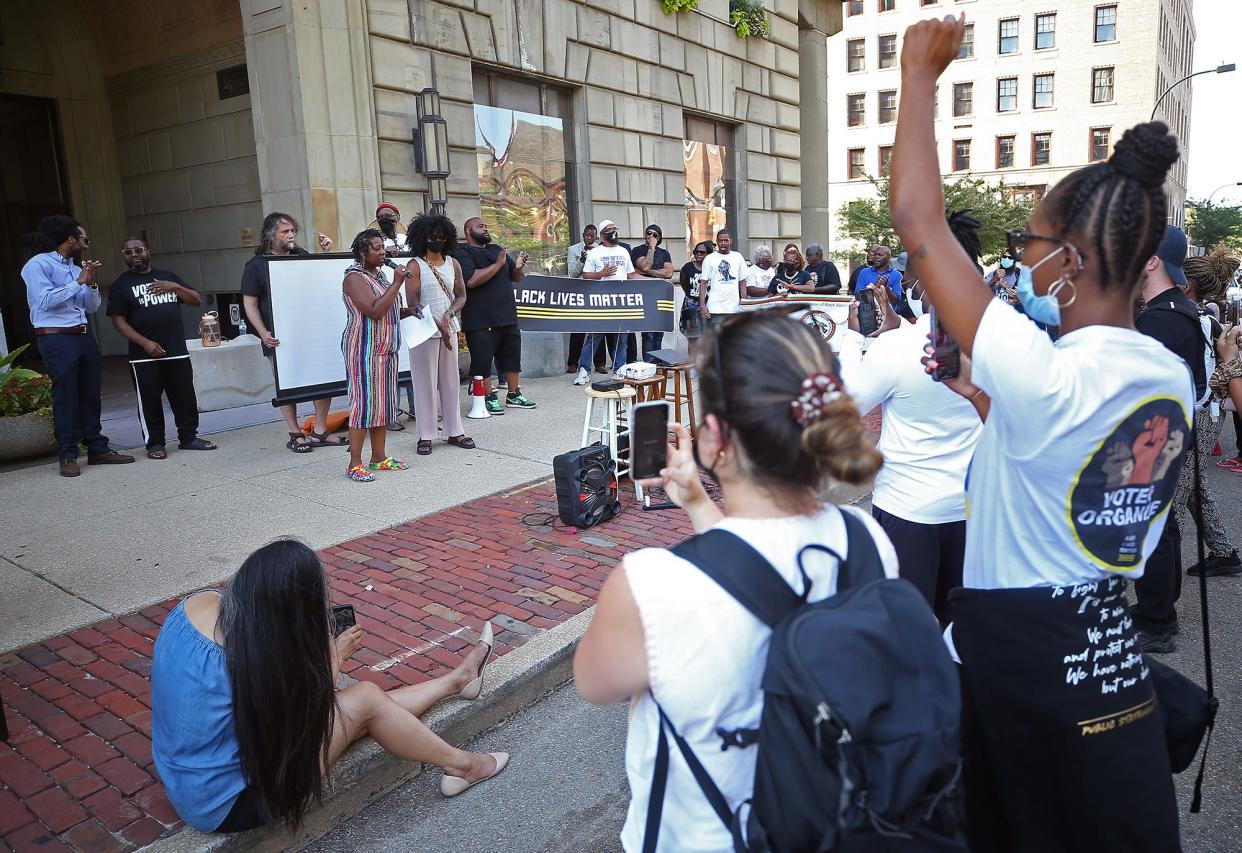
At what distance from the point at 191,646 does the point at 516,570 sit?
8.63 ft

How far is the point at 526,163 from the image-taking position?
13523 mm

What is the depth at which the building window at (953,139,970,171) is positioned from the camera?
54406mm

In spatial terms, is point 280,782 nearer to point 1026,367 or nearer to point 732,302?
point 1026,367

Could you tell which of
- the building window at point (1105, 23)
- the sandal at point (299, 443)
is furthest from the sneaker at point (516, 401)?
the building window at point (1105, 23)

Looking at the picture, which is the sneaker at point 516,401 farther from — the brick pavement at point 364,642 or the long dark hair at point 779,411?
the long dark hair at point 779,411

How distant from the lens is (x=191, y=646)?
9.06 ft

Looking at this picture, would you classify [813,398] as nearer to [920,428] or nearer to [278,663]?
[920,428]

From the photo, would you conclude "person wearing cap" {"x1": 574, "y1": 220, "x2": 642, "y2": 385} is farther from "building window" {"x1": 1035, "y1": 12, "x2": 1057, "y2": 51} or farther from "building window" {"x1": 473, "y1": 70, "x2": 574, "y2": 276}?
"building window" {"x1": 1035, "y1": 12, "x2": 1057, "y2": 51}

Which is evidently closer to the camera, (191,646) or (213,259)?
(191,646)

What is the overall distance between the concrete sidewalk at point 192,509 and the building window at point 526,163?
5.38 m

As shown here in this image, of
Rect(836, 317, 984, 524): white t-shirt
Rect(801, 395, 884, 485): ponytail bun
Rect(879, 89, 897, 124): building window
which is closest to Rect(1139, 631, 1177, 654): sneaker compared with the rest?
Rect(836, 317, 984, 524): white t-shirt

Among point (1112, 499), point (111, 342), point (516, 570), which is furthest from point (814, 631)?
point (111, 342)

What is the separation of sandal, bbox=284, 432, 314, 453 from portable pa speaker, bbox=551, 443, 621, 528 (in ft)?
10.2

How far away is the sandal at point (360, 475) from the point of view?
7160 mm
